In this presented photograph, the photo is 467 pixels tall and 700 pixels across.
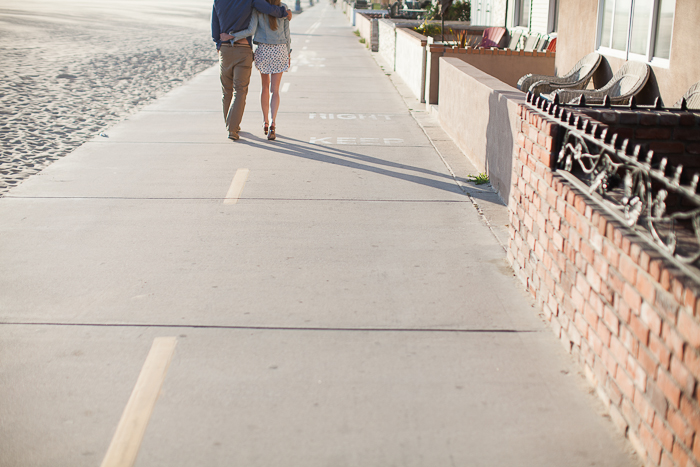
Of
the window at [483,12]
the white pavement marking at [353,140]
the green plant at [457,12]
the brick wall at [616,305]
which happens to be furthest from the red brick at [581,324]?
the green plant at [457,12]

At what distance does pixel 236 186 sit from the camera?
270 inches

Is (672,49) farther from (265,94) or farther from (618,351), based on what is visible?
(618,351)

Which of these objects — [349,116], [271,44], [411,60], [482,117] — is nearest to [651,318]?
[482,117]

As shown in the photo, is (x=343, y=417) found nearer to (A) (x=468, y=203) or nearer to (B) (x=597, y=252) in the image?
(B) (x=597, y=252)

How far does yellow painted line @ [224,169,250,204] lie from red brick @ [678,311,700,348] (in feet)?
14.9

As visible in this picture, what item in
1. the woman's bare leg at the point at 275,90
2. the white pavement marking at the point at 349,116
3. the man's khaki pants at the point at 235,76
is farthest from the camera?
the white pavement marking at the point at 349,116

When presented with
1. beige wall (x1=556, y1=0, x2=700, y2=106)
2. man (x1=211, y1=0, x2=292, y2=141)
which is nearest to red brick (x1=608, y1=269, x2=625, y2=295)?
beige wall (x1=556, y1=0, x2=700, y2=106)

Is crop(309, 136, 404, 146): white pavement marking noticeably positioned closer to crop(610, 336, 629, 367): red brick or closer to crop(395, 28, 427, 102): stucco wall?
crop(395, 28, 427, 102): stucco wall

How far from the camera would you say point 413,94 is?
13.4 m

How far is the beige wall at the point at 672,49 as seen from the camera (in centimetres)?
729

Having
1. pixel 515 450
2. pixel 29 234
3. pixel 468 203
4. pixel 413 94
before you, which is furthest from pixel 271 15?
pixel 515 450

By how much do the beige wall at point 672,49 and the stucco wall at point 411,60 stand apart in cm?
252

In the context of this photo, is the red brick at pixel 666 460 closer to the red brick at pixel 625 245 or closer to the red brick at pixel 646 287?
the red brick at pixel 646 287

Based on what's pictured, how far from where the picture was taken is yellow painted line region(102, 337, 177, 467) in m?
2.87
